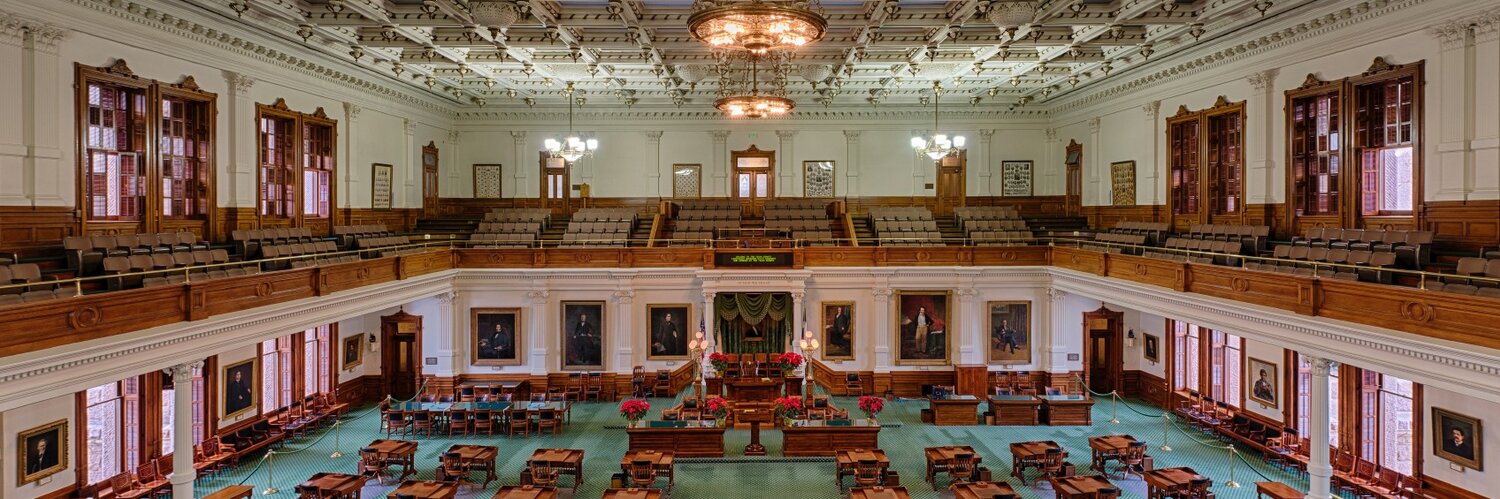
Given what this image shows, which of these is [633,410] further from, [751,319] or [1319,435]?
[1319,435]

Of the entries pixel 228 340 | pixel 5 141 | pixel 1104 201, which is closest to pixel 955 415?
pixel 1104 201

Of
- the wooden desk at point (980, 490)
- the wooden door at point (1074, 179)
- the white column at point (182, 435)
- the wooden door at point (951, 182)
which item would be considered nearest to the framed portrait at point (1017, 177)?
the wooden door at point (1074, 179)

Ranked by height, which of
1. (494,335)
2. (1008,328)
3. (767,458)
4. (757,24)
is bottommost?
(767,458)

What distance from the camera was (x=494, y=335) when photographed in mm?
19422

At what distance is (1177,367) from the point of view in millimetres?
17578

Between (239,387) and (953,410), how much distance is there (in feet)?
47.5

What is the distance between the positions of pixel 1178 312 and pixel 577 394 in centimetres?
1333

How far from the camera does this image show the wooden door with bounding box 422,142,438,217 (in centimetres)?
2258

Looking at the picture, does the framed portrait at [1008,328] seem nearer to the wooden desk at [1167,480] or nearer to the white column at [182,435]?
the wooden desk at [1167,480]

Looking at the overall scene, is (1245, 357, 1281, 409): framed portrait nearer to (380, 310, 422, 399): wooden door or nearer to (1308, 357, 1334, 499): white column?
(1308, 357, 1334, 499): white column

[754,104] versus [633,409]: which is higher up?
[754,104]

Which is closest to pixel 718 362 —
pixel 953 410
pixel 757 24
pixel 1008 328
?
pixel 953 410

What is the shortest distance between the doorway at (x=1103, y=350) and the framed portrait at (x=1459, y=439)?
26.3 ft

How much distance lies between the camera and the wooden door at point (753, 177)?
80.5 ft
